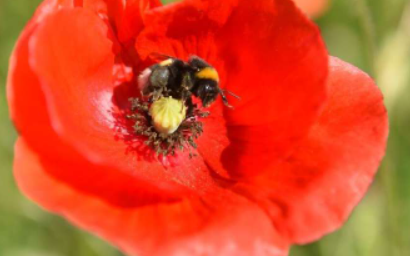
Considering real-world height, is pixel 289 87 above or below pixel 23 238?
above

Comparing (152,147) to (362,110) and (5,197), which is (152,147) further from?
(5,197)

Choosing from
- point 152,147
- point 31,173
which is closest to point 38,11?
point 31,173

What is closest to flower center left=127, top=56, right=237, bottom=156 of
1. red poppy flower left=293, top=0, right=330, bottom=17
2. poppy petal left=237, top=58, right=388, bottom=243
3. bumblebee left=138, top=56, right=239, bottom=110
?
bumblebee left=138, top=56, right=239, bottom=110

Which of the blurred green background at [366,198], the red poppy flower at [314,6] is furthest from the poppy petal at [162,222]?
the red poppy flower at [314,6]

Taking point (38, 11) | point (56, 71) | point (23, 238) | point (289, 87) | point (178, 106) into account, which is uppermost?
point (38, 11)

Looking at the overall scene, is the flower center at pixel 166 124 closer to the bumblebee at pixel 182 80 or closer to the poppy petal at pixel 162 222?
the bumblebee at pixel 182 80

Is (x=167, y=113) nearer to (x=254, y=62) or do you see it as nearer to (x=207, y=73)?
(x=207, y=73)
